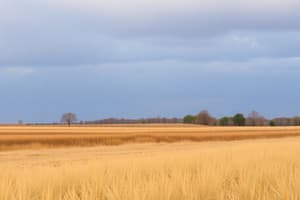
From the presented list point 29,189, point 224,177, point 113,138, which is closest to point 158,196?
point 29,189

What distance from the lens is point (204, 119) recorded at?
146 meters

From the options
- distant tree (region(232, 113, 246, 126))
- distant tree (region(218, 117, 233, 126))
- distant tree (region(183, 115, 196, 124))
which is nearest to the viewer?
distant tree (region(232, 113, 246, 126))

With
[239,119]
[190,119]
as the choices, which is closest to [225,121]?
[239,119]

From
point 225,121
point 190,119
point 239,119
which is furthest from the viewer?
point 190,119

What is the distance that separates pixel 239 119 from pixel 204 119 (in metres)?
11.1

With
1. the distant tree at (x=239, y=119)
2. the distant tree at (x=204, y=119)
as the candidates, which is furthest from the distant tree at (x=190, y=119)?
the distant tree at (x=239, y=119)

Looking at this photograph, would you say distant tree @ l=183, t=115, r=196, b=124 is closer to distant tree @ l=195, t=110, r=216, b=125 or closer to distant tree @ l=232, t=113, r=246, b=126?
distant tree @ l=195, t=110, r=216, b=125

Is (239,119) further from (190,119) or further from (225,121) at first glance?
(190,119)

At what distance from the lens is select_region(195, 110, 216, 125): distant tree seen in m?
146

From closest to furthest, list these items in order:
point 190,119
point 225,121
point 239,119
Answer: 1. point 239,119
2. point 225,121
3. point 190,119

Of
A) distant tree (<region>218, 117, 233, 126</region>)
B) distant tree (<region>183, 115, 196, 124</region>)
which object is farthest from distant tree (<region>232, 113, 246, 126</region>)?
distant tree (<region>183, 115, 196, 124</region>)

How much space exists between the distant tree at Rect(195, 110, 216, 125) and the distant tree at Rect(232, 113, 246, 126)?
751 cm

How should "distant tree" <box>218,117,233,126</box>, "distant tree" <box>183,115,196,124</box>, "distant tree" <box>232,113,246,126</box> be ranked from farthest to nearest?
"distant tree" <box>183,115,196,124</box> < "distant tree" <box>218,117,233,126</box> < "distant tree" <box>232,113,246,126</box>

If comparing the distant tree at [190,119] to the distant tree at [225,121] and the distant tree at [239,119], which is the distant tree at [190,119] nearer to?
the distant tree at [225,121]
